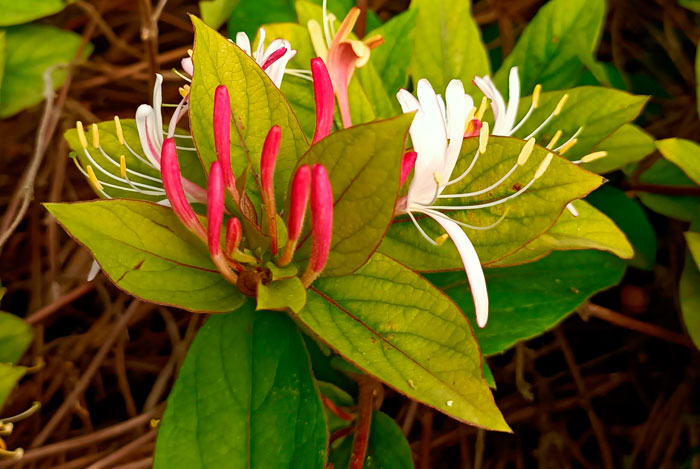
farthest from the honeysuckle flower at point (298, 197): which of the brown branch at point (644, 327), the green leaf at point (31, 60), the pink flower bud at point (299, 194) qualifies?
the green leaf at point (31, 60)

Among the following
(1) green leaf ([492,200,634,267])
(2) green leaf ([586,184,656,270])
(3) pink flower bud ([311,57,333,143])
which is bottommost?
(2) green leaf ([586,184,656,270])

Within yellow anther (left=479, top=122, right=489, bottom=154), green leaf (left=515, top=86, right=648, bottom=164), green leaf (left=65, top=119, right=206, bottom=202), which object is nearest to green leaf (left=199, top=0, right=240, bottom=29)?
green leaf (left=65, top=119, right=206, bottom=202)

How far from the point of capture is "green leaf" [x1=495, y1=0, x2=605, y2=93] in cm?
84

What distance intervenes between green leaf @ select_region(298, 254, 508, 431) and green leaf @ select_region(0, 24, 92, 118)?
0.66 meters

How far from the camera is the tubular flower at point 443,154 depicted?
0.50 m

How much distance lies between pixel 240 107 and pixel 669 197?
0.63 m

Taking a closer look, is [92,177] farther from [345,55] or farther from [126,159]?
[345,55]

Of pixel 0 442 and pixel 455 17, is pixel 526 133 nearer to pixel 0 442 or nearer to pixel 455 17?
pixel 455 17

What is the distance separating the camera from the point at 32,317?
87 cm

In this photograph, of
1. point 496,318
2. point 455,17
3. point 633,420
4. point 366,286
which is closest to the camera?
point 366,286

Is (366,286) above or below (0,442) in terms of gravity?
above

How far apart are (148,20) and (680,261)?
865mm

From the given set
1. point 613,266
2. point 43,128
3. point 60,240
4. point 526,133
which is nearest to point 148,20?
point 43,128

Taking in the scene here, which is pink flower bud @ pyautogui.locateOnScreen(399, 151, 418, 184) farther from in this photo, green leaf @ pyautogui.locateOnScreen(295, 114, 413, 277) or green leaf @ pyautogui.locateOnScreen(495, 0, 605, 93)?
green leaf @ pyautogui.locateOnScreen(495, 0, 605, 93)
